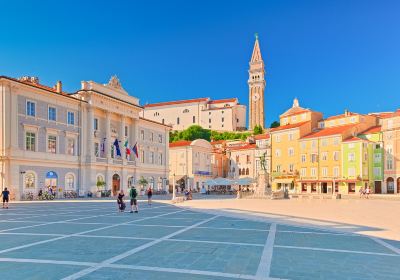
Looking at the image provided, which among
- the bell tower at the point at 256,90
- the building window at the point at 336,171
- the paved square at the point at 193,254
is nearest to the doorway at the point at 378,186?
the building window at the point at 336,171

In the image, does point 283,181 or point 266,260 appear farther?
point 283,181

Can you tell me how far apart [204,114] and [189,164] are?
66.9 metres

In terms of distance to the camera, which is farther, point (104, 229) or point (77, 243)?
point (104, 229)

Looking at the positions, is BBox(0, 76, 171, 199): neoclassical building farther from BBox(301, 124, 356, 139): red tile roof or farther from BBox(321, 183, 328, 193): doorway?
BBox(321, 183, 328, 193): doorway

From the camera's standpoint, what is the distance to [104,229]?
14.8 m

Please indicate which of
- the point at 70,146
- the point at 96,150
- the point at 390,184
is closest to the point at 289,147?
the point at 390,184

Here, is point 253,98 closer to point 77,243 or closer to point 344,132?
point 344,132

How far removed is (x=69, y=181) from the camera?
157 feet

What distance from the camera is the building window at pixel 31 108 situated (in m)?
42.1

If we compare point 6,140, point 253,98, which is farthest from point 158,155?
point 253,98

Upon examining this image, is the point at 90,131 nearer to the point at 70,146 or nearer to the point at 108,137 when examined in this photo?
the point at 70,146

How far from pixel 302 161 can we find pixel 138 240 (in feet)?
213

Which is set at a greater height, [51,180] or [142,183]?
[51,180]

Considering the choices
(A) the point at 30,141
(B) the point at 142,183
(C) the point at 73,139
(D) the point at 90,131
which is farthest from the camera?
(B) the point at 142,183
